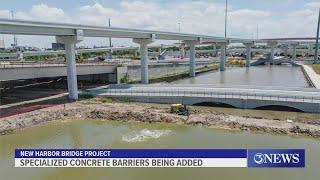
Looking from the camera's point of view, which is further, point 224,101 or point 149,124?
point 224,101

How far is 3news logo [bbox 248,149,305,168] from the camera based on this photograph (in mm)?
21969

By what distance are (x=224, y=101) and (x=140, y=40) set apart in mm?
26211

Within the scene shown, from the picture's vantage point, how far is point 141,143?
32.0 m

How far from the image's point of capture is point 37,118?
39469mm

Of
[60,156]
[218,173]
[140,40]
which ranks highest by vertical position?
[140,40]

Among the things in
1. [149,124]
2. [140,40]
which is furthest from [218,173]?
[140,40]

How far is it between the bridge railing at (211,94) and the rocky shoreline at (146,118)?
11.2ft

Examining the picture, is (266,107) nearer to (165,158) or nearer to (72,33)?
(165,158)

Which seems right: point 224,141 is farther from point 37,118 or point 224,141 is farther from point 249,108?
point 37,118

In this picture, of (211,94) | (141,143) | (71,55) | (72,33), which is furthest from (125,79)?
(141,143)

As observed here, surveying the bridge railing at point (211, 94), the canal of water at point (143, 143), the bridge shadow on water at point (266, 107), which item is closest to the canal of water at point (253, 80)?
the bridge railing at point (211, 94)

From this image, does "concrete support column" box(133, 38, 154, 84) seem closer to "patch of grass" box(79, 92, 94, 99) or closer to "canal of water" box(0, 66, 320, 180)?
"patch of grass" box(79, 92, 94, 99)

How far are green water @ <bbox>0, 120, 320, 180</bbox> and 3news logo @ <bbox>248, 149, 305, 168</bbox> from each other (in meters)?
1.11

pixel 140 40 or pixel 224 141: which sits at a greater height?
pixel 140 40
